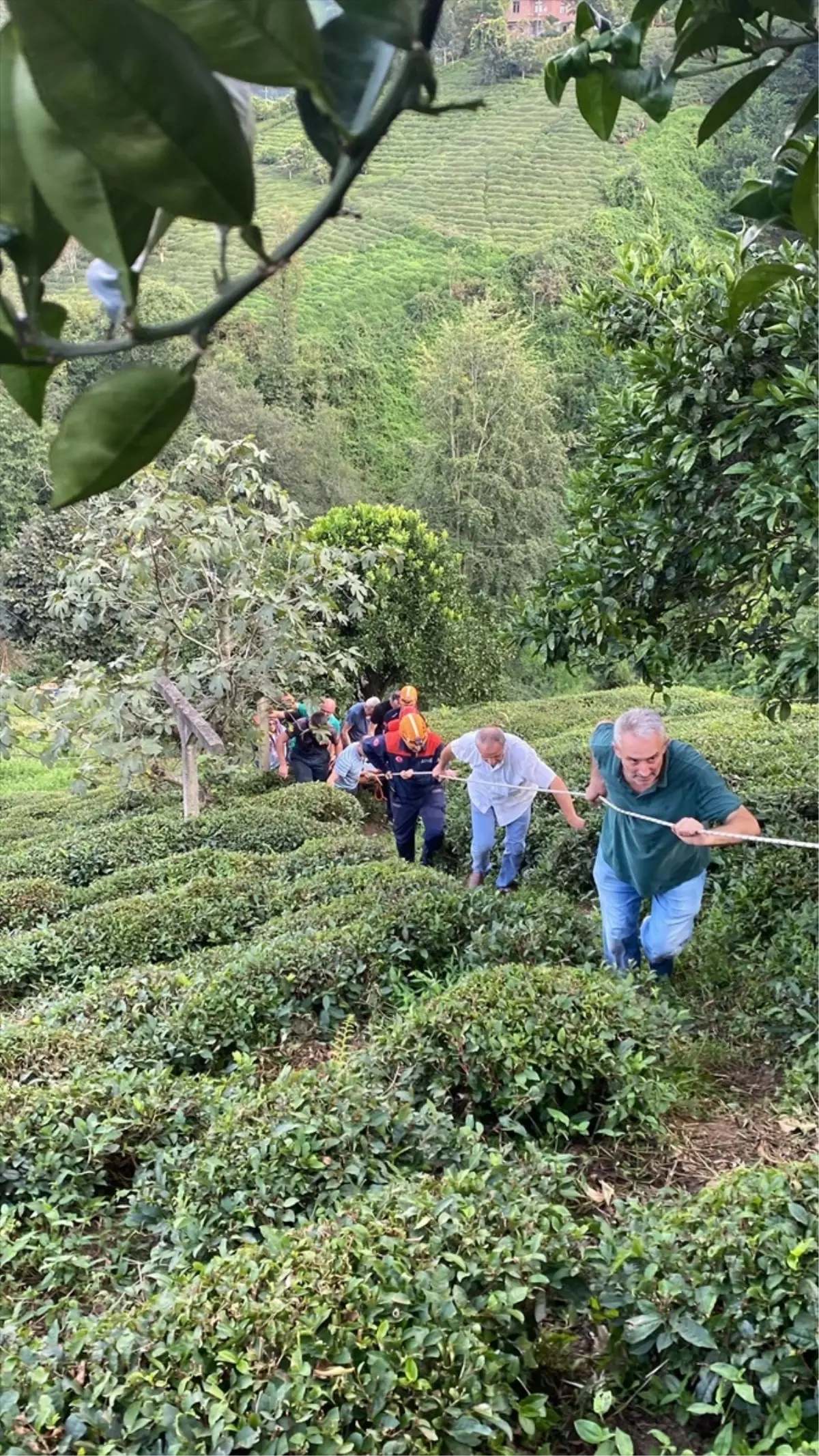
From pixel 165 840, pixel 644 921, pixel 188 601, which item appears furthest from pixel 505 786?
pixel 165 840

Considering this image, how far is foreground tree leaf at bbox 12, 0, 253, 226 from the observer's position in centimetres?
37

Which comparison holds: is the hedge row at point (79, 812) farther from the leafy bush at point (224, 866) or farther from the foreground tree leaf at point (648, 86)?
the foreground tree leaf at point (648, 86)

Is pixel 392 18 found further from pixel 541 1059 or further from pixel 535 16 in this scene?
pixel 535 16

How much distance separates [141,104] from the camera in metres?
0.39

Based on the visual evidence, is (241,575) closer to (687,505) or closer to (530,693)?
(687,505)

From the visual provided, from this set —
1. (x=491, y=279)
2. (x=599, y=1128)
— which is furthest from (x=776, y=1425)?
(x=491, y=279)

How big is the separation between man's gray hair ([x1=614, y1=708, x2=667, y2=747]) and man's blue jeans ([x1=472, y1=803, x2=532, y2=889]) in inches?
85.2

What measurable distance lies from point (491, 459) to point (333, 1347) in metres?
22.7

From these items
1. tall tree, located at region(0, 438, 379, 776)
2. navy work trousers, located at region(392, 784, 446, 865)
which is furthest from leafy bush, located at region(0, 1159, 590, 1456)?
tall tree, located at region(0, 438, 379, 776)

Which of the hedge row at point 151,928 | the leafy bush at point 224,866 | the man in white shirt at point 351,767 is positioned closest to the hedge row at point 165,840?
the man in white shirt at point 351,767

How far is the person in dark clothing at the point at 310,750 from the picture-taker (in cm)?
938

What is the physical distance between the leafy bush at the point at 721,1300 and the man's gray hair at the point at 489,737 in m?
3.05

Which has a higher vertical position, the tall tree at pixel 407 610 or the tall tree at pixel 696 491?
the tall tree at pixel 696 491

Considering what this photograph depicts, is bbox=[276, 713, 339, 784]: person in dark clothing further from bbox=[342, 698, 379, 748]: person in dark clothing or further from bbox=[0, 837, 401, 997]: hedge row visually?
bbox=[0, 837, 401, 997]: hedge row
